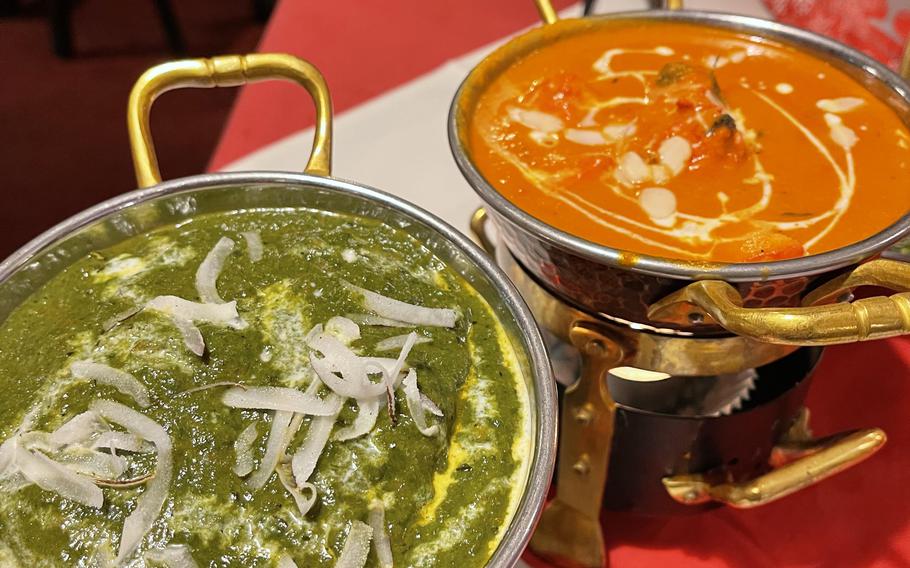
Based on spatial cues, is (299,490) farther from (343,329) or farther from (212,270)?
(212,270)

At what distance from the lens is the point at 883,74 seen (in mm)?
1654

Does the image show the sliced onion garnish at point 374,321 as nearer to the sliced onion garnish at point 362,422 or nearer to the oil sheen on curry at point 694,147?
the sliced onion garnish at point 362,422

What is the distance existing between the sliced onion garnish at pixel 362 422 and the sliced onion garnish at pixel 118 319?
384 millimetres

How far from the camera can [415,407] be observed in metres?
1.07

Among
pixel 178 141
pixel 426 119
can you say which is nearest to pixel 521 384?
pixel 426 119

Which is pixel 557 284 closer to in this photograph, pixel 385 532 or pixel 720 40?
pixel 385 532

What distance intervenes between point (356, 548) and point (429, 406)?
0.22 m

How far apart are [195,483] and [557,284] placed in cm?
72

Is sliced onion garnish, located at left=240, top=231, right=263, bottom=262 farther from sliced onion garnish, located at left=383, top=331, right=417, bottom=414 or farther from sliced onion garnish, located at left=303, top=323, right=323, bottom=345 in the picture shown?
sliced onion garnish, located at left=383, top=331, right=417, bottom=414

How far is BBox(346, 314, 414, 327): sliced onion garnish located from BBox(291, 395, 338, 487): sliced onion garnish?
0.18 meters

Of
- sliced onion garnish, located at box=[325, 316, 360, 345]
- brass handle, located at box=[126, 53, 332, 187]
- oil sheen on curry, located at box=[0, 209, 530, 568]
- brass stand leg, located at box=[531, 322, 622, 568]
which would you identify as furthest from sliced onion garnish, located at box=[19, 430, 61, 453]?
brass stand leg, located at box=[531, 322, 622, 568]

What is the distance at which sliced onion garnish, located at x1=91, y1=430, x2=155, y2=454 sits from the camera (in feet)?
3.30

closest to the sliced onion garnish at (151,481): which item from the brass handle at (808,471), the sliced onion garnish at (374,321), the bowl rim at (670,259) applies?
the sliced onion garnish at (374,321)

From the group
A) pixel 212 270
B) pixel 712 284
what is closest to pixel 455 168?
pixel 212 270
